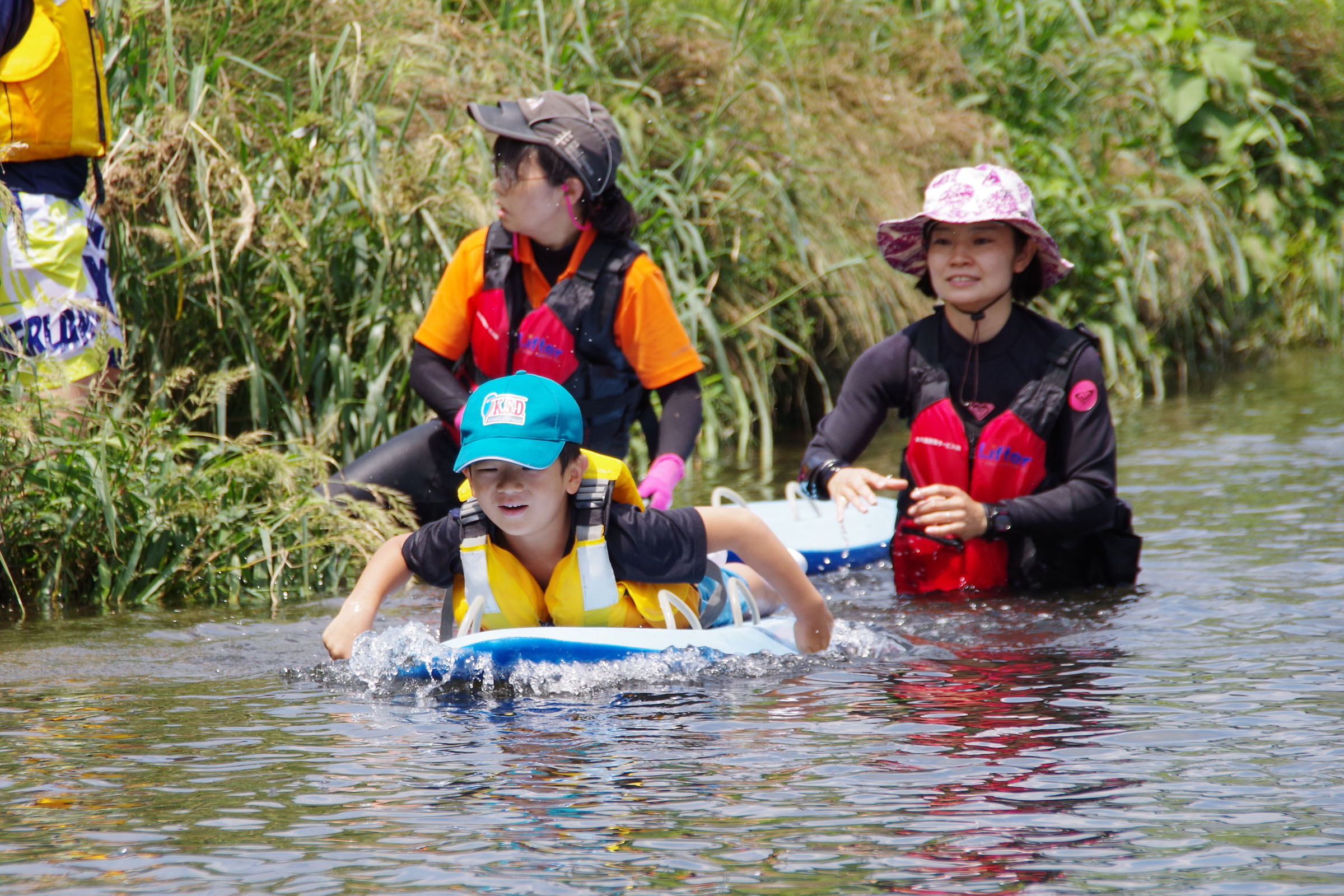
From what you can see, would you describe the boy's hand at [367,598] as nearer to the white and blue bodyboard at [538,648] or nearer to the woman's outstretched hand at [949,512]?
the white and blue bodyboard at [538,648]

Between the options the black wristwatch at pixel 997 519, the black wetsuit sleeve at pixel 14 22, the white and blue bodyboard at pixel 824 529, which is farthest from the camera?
the white and blue bodyboard at pixel 824 529

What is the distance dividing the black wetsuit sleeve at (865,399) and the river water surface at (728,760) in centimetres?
51

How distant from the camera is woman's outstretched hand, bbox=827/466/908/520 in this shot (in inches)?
176

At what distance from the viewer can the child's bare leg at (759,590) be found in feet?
15.4

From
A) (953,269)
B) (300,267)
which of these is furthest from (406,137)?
(953,269)

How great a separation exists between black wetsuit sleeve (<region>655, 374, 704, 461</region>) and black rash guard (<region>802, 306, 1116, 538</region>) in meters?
0.38

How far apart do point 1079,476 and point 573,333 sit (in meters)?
1.60

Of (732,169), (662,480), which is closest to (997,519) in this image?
(662,480)

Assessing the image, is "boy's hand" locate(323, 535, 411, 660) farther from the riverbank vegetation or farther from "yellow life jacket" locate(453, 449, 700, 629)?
the riverbank vegetation

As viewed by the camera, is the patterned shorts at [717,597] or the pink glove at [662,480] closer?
the patterned shorts at [717,597]

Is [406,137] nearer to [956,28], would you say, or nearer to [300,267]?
[300,267]

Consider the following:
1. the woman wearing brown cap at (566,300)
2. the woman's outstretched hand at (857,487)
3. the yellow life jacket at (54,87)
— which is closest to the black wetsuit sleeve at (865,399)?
the woman's outstretched hand at (857,487)

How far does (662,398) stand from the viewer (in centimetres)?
523

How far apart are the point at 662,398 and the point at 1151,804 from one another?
2653mm
